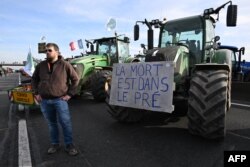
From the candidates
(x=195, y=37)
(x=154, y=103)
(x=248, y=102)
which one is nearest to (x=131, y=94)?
(x=154, y=103)

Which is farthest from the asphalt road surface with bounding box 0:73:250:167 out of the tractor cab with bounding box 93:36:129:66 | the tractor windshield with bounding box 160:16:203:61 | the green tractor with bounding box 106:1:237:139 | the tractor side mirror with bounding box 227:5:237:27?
the tractor cab with bounding box 93:36:129:66

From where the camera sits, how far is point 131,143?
600 centimetres

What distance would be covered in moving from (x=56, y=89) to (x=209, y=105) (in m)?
2.59

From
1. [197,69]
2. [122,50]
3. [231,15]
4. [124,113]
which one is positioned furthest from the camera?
[122,50]

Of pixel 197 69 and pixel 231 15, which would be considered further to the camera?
pixel 231 15

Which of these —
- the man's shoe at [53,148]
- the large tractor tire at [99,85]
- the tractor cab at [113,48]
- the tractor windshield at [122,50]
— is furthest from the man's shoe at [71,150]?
the tractor windshield at [122,50]

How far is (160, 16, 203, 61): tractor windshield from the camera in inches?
300

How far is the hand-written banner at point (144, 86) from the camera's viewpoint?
6016mm

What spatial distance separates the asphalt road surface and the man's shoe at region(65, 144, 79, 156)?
87mm

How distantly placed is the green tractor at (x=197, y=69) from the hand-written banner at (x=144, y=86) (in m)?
0.43

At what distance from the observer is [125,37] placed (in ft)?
45.1

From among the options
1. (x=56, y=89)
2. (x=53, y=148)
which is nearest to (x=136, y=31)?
(x=56, y=89)

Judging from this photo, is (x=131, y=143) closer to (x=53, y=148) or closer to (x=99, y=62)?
(x=53, y=148)

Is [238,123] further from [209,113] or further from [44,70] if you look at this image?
[44,70]
